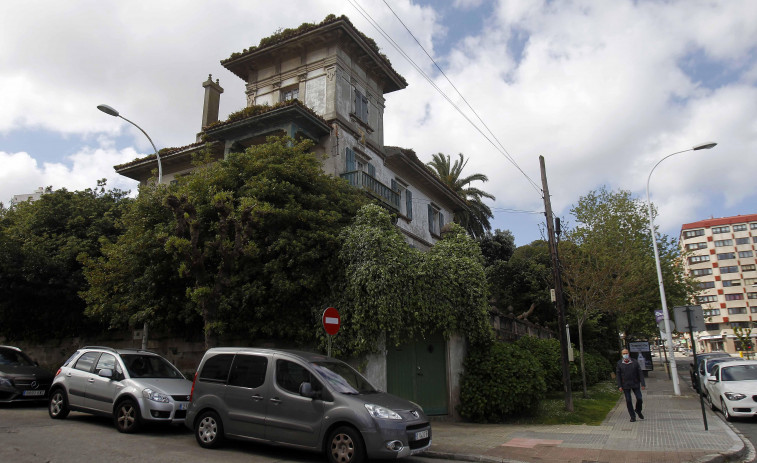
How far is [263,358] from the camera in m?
8.06

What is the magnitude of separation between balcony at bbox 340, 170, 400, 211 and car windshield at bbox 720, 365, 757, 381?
11.9 m

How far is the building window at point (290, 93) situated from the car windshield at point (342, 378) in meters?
14.2

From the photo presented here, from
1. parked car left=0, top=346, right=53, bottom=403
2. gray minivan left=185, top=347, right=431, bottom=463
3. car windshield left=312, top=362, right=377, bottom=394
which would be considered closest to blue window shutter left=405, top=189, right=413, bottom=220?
car windshield left=312, top=362, right=377, bottom=394

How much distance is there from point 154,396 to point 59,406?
2926 millimetres

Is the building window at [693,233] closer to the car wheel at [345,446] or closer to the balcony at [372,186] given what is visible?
the balcony at [372,186]

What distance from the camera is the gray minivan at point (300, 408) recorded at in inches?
265

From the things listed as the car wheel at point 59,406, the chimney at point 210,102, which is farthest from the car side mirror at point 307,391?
the chimney at point 210,102

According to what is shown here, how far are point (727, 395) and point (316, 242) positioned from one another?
37.7ft

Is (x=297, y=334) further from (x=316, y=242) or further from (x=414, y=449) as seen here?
(x=414, y=449)

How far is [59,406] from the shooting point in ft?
33.4

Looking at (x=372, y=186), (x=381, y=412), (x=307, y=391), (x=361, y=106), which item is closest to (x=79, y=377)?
(x=307, y=391)

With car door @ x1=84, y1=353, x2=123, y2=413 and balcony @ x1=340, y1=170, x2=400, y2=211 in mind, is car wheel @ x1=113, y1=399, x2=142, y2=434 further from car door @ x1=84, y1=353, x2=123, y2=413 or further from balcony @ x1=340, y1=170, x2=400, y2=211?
balcony @ x1=340, y1=170, x2=400, y2=211

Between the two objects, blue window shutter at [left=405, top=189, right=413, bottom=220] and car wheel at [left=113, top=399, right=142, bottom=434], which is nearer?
car wheel at [left=113, top=399, right=142, bottom=434]

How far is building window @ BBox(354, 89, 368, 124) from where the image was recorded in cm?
2001
